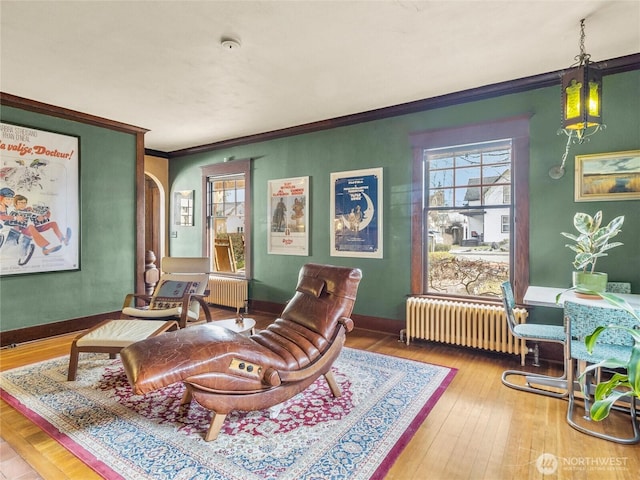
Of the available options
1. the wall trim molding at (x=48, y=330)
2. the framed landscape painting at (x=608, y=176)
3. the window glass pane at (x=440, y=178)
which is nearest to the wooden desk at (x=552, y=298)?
the framed landscape painting at (x=608, y=176)

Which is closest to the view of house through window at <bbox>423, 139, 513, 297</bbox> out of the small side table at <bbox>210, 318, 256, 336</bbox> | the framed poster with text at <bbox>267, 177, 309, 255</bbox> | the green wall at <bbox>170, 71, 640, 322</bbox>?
the green wall at <bbox>170, 71, 640, 322</bbox>

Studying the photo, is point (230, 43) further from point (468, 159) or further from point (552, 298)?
point (552, 298)

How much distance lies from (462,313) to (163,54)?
12.2 ft

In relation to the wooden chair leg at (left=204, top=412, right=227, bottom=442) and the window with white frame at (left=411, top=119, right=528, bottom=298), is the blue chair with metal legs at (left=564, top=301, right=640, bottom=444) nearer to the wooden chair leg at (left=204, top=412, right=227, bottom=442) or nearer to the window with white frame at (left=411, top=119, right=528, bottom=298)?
the window with white frame at (left=411, top=119, right=528, bottom=298)

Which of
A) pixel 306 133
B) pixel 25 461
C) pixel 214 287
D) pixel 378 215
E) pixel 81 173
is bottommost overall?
pixel 25 461

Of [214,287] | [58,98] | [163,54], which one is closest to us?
[163,54]

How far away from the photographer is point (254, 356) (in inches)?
83.4

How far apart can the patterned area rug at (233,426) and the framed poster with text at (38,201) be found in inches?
59.5

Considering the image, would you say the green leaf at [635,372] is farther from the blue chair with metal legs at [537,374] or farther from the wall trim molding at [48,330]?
the wall trim molding at [48,330]

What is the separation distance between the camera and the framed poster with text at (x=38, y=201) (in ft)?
12.8

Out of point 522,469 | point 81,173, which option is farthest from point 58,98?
point 522,469

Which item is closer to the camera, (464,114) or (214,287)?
(464,114)

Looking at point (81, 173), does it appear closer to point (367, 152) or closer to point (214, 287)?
point (214, 287)

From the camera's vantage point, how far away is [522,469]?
6.08 ft
